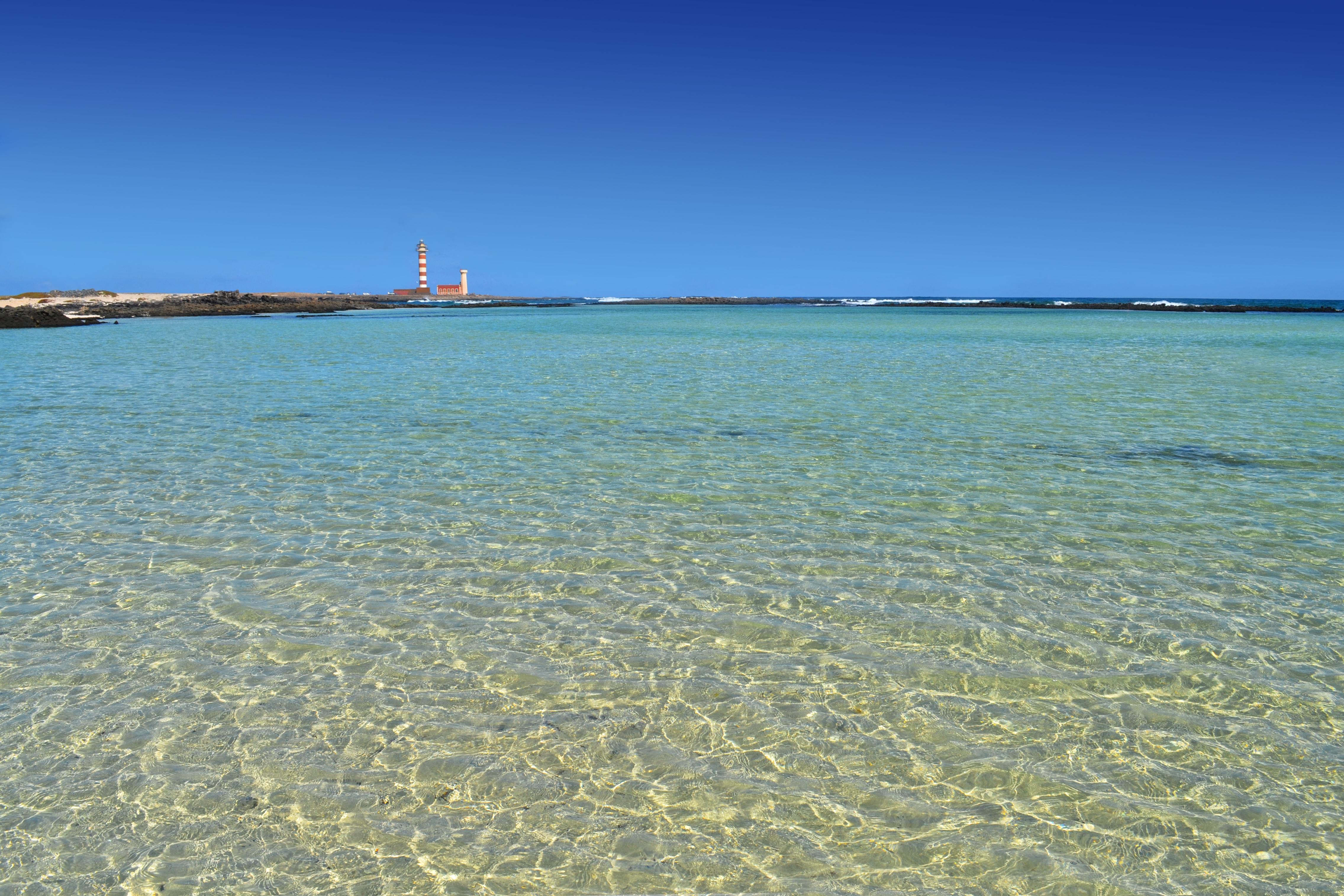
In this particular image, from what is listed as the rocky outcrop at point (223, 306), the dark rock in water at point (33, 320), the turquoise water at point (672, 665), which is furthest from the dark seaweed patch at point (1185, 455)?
the rocky outcrop at point (223, 306)

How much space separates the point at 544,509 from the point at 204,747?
4421 mm

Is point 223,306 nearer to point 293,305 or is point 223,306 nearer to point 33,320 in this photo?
point 293,305

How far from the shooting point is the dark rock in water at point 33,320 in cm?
4625

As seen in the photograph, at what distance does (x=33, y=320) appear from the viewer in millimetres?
46688

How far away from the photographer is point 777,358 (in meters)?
28.5

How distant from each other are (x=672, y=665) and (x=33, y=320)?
54.8 metres

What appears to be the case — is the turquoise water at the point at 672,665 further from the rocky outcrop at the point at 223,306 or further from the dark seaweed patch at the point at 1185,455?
the rocky outcrop at the point at 223,306

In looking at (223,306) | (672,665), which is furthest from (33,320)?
(672,665)

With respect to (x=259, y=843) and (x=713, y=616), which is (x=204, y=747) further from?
(x=713, y=616)

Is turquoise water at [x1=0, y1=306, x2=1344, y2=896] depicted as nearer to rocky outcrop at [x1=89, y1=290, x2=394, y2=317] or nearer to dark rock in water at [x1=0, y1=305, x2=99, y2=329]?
dark rock in water at [x1=0, y1=305, x2=99, y2=329]

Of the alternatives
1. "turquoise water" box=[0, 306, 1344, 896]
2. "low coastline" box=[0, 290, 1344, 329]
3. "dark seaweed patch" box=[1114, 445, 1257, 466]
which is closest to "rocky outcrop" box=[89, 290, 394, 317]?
"low coastline" box=[0, 290, 1344, 329]

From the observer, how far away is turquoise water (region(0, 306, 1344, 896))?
11.6 feet

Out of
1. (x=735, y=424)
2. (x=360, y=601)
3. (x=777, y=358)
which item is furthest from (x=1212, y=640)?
(x=777, y=358)

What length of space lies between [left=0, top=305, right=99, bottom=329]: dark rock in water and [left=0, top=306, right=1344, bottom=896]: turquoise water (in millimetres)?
43435
